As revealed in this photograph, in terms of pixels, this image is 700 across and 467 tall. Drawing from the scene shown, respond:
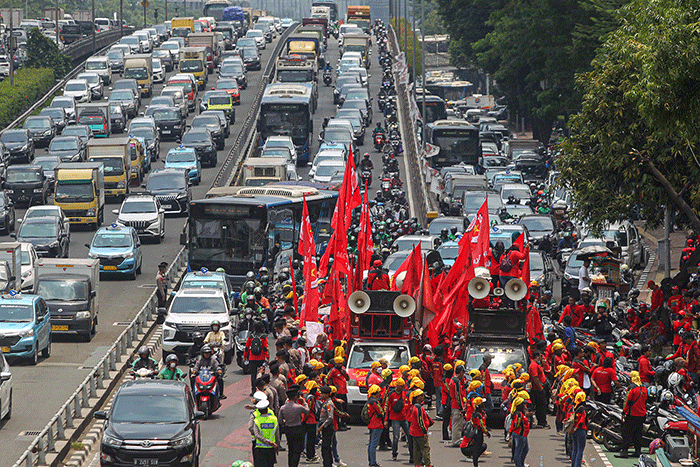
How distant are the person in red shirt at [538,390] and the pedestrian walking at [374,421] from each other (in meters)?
3.58

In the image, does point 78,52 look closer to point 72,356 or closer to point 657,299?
point 72,356

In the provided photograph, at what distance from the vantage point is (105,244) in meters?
38.7

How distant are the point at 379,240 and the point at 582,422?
21.6 meters

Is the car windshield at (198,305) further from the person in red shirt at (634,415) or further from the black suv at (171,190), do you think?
the black suv at (171,190)

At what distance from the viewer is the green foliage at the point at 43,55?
291 feet

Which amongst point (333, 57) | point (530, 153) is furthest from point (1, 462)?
point (333, 57)

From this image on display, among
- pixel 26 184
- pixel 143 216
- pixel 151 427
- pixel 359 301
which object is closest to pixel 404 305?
pixel 359 301

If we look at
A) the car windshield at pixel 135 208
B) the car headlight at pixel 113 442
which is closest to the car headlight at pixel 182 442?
the car headlight at pixel 113 442

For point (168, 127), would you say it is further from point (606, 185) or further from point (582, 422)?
point (582, 422)

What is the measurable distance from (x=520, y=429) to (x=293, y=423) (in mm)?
3260

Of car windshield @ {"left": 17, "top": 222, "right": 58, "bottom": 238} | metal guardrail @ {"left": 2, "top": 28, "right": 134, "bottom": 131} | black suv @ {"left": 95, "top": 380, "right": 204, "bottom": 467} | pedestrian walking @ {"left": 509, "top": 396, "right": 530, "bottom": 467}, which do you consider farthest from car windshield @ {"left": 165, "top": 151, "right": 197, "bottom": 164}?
pedestrian walking @ {"left": 509, "top": 396, "right": 530, "bottom": 467}

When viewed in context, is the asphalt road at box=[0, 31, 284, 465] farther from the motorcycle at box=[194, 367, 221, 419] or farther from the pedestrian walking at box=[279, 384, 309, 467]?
the pedestrian walking at box=[279, 384, 309, 467]

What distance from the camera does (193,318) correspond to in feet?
94.2

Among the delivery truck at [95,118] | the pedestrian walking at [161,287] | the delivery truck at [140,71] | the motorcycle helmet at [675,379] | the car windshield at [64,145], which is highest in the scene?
the delivery truck at [140,71]
